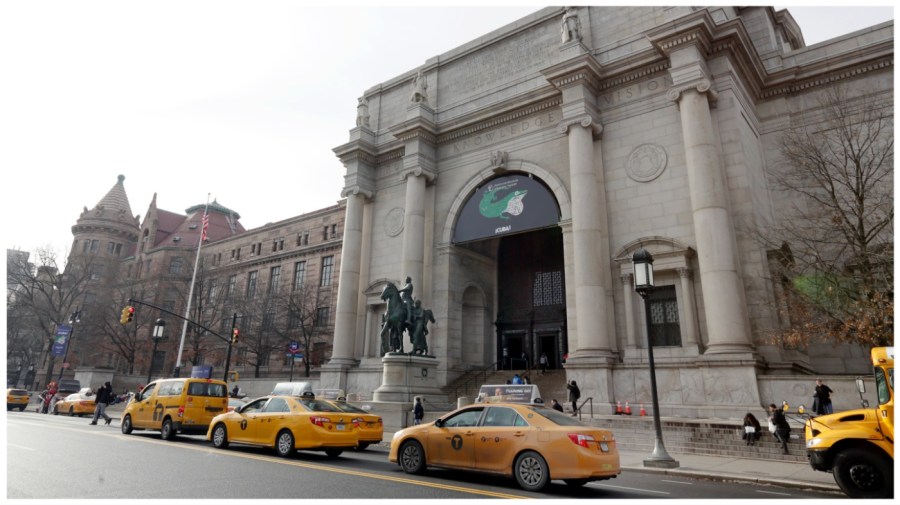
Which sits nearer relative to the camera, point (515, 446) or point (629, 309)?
point (515, 446)

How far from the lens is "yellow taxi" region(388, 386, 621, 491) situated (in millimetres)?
8156

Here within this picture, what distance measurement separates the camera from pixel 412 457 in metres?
9.89

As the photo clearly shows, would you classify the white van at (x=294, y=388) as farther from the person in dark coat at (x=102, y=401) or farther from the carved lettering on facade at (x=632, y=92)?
the carved lettering on facade at (x=632, y=92)

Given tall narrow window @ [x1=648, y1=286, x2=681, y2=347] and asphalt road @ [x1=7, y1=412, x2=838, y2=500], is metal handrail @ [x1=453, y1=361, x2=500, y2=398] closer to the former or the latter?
tall narrow window @ [x1=648, y1=286, x2=681, y2=347]

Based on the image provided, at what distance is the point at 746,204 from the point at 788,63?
9.27 meters

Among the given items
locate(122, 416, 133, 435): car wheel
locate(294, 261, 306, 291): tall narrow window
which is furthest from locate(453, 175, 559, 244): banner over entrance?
locate(294, 261, 306, 291): tall narrow window

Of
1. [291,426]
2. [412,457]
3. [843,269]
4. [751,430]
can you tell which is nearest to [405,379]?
[291,426]

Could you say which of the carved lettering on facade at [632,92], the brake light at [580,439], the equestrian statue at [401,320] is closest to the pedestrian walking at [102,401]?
the equestrian statue at [401,320]

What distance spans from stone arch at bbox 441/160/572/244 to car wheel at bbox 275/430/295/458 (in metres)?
17.2

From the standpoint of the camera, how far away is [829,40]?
2444 centimetres

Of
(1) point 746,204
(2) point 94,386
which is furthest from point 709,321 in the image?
(2) point 94,386

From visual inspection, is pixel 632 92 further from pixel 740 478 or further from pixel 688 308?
pixel 740 478

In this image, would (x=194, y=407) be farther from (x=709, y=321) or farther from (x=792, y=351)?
(x=792, y=351)

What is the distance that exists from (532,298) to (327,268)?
2647 cm
